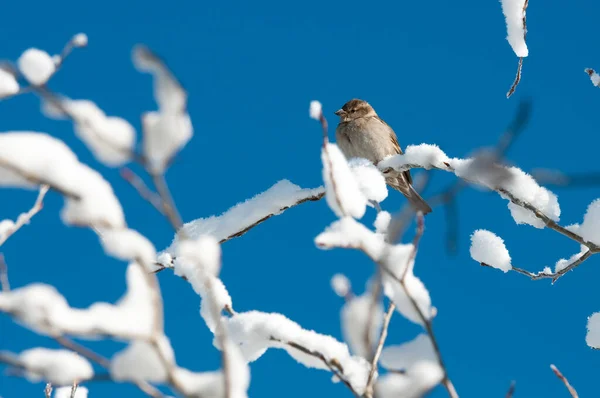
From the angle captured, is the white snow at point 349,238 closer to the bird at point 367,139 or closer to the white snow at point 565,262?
the white snow at point 565,262

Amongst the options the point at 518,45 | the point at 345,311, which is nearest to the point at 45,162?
the point at 345,311

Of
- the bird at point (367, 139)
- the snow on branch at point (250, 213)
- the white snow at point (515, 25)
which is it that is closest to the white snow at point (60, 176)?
the snow on branch at point (250, 213)

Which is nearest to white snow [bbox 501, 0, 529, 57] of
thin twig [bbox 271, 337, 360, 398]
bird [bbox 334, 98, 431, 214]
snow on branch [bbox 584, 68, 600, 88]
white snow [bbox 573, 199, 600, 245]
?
snow on branch [bbox 584, 68, 600, 88]

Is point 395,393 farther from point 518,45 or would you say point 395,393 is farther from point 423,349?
point 518,45

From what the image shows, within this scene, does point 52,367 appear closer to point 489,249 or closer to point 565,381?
point 565,381

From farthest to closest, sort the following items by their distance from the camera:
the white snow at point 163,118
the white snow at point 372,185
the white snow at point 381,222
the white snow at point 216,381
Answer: the white snow at point 372,185 < the white snow at point 381,222 < the white snow at point 216,381 < the white snow at point 163,118

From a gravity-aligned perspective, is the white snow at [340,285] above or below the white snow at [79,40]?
below
